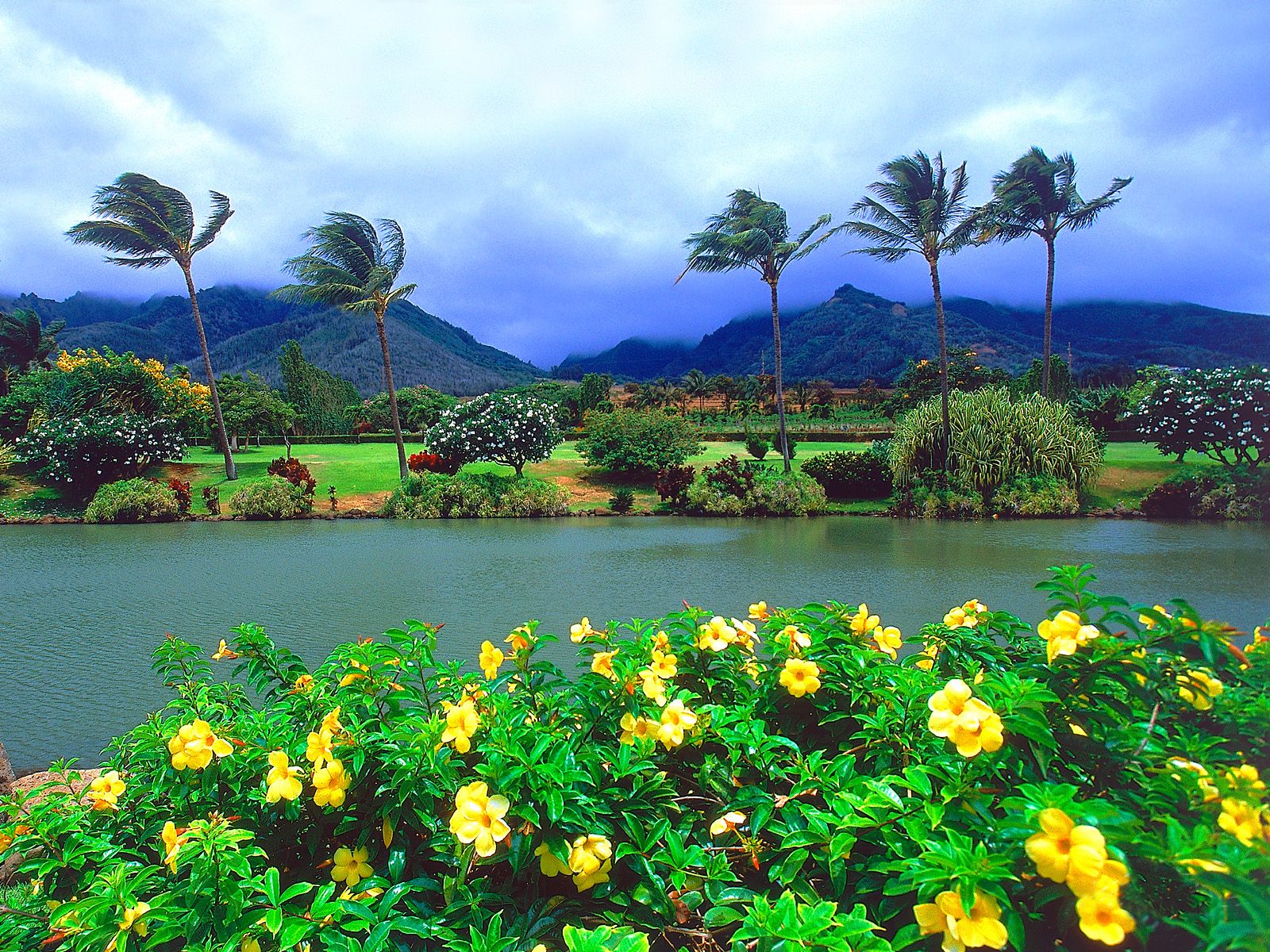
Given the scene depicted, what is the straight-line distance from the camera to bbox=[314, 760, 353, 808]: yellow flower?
1.36m

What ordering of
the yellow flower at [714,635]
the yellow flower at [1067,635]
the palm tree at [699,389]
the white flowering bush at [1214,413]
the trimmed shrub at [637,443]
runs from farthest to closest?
the palm tree at [699,389]
the trimmed shrub at [637,443]
the white flowering bush at [1214,413]
the yellow flower at [714,635]
the yellow flower at [1067,635]

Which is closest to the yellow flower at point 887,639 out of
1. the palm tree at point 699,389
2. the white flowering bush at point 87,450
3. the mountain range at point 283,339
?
the white flowering bush at point 87,450

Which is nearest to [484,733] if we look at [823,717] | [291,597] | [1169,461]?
[823,717]

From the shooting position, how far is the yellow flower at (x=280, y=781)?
52.2 inches

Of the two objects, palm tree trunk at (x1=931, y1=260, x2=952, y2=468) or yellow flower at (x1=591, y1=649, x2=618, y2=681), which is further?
palm tree trunk at (x1=931, y1=260, x2=952, y2=468)

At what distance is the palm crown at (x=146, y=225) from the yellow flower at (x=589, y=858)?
887 inches

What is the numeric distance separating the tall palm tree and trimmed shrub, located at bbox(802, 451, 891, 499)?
16.1 metres

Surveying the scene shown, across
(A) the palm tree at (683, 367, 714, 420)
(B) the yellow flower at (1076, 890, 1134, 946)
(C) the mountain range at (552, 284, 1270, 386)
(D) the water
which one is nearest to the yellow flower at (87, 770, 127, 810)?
(B) the yellow flower at (1076, 890, 1134, 946)

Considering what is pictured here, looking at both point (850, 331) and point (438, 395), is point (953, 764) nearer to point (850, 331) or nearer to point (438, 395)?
point (438, 395)

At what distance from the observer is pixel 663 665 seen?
164cm

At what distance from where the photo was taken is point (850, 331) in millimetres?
106312

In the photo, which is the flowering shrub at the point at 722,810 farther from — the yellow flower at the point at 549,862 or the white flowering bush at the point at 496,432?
the white flowering bush at the point at 496,432

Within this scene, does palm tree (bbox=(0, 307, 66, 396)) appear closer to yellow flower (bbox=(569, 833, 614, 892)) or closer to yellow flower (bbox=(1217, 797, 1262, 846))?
yellow flower (bbox=(569, 833, 614, 892))

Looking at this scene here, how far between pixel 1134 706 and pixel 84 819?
7.35ft
